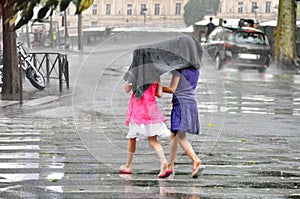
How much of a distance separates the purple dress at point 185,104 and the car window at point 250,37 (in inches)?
927

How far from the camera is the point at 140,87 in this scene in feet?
27.2

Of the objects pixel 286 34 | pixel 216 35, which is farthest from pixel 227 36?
pixel 286 34

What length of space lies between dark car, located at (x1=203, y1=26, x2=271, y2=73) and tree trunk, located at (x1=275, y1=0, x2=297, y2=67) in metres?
3.67

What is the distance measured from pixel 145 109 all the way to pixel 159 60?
546 mm

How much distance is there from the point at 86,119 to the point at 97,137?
2.95 meters

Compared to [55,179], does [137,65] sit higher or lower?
higher

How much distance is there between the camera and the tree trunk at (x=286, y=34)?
35.7 m

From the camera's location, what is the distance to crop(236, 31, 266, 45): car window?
31.8 meters

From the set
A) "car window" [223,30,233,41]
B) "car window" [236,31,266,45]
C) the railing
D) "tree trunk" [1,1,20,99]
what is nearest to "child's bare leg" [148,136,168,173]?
"tree trunk" [1,1,20,99]

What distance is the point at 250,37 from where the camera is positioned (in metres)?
32.1

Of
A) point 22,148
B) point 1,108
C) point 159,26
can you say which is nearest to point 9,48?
point 1,108

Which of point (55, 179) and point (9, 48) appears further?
point (9, 48)

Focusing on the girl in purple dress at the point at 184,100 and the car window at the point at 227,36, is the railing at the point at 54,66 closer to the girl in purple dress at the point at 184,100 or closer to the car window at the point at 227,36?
the car window at the point at 227,36

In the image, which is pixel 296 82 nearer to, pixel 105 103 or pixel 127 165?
pixel 105 103
